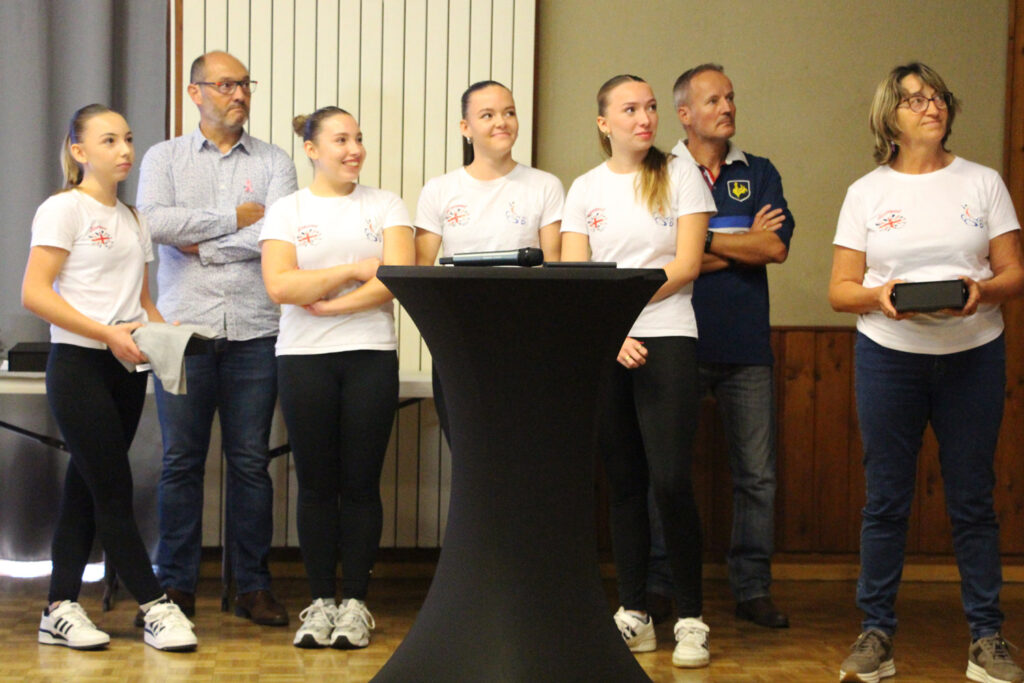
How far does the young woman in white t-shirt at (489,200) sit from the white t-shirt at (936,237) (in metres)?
0.85

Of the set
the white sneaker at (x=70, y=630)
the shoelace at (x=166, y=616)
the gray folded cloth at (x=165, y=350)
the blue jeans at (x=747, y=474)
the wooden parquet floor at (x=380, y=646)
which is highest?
the gray folded cloth at (x=165, y=350)

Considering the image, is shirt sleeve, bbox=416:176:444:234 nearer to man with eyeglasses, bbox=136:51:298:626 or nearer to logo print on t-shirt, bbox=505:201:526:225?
logo print on t-shirt, bbox=505:201:526:225

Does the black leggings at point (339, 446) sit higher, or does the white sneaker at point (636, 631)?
the black leggings at point (339, 446)

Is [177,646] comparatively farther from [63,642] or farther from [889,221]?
[889,221]

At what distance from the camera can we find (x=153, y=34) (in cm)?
384

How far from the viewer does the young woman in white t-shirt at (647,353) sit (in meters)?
2.76

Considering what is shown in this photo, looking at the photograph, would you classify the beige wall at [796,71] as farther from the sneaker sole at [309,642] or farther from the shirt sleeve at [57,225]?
the sneaker sole at [309,642]

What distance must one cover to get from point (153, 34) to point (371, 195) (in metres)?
1.36

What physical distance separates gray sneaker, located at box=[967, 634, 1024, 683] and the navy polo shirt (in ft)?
3.24

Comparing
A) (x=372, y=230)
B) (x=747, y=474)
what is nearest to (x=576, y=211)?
(x=372, y=230)

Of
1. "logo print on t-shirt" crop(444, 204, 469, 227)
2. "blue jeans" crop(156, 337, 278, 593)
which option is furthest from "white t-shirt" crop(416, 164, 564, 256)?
"blue jeans" crop(156, 337, 278, 593)

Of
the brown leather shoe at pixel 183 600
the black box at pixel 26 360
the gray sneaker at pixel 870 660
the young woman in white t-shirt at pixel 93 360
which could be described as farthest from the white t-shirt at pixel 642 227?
the black box at pixel 26 360

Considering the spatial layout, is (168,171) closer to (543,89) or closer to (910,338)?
(543,89)

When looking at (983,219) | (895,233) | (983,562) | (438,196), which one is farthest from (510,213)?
(983,562)
